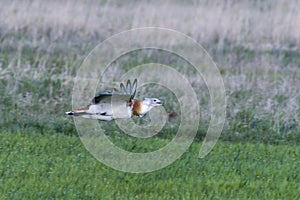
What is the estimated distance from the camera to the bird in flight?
6242 mm

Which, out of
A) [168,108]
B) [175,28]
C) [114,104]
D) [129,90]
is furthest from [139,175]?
[175,28]

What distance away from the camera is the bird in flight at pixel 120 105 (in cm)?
624

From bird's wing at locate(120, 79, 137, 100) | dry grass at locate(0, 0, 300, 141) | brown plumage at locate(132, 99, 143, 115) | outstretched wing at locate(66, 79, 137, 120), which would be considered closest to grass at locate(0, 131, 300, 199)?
outstretched wing at locate(66, 79, 137, 120)

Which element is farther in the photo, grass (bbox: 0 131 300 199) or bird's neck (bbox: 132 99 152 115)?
grass (bbox: 0 131 300 199)

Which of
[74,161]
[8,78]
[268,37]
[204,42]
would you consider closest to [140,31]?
[204,42]

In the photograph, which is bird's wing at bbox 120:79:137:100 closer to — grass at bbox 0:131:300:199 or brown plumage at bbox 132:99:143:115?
brown plumage at bbox 132:99:143:115

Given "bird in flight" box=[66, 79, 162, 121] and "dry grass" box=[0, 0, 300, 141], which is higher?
"dry grass" box=[0, 0, 300, 141]

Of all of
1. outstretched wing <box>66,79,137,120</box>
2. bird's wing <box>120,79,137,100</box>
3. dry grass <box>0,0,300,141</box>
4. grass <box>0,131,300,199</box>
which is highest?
dry grass <box>0,0,300,141</box>

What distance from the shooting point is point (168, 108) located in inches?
417

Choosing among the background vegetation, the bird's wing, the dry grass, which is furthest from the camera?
the dry grass

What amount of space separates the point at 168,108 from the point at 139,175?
3143 millimetres

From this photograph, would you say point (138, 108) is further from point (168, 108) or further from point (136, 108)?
point (168, 108)

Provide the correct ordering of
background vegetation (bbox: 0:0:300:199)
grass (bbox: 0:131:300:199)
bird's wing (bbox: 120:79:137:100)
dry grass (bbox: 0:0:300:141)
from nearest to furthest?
1. bird's wing (bbox: 120:79:137:100)
2. grass (bbox: 0:131:300:199)
3. background vegetation (bbox: 0:0:300:199)
4. dry grass (bbox: 0:0:300:141)

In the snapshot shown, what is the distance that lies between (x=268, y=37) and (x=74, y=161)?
783cm
